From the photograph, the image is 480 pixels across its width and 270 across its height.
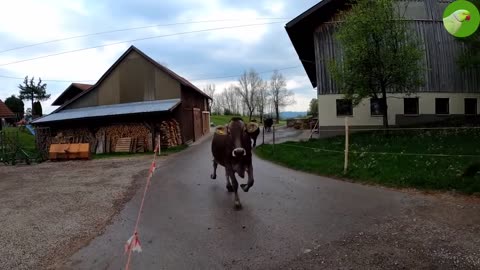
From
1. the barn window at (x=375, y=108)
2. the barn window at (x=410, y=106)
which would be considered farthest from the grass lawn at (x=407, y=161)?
A: the barn window at (x=410, y=106)

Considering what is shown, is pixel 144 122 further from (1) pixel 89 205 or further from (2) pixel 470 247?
(2) pixel 470 247

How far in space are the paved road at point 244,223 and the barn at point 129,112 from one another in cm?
1610

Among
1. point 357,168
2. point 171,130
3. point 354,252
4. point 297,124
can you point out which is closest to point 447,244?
point 354,252

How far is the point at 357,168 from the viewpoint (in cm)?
1182

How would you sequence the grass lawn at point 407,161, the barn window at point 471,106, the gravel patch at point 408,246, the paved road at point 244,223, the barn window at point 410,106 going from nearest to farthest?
the gravel patch at point 408,246 < the paved road at point 244,223 < the grass lawn at point 407,161 < the barn window at point 410,106 < the barn window at point 471,106

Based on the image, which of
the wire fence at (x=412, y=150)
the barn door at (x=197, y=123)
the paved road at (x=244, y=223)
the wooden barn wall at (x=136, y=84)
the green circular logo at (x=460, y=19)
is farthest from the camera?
the barn door at (x=197, y=123)

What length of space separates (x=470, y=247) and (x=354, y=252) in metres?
1.54

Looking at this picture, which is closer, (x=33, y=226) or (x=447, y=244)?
(x=447, y=244)

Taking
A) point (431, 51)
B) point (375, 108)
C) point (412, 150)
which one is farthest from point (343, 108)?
point (412, 150)

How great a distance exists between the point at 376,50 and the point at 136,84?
17915mm

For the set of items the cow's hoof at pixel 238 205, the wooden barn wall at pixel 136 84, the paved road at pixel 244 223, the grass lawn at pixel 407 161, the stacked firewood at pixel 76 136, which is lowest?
the paved road at pixel 244 223

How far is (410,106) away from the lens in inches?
973

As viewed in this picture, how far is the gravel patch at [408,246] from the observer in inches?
195

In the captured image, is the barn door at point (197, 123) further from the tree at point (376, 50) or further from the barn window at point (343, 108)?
the tree at point (376, 50)
